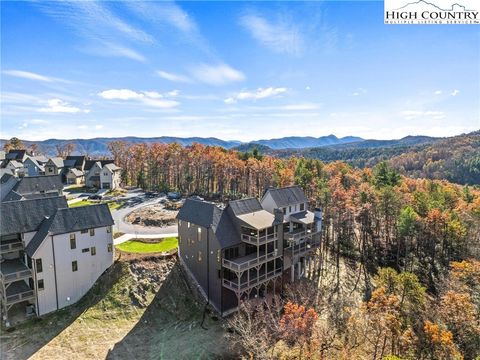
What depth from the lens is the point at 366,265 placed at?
49.0 m

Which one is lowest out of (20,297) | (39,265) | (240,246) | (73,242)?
(20,297)

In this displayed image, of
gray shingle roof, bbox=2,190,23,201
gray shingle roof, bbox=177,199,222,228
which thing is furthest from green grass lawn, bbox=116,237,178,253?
gray shingle roof, bbox=2,190,23,201

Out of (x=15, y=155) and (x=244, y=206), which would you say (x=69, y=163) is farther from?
(x=244, y=206)

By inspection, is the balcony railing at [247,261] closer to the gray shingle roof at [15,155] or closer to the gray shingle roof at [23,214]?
the gray shingle roof at [23,214]

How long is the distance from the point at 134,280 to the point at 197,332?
9.54 m

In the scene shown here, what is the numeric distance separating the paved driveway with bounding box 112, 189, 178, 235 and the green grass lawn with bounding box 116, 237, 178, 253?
438 cm

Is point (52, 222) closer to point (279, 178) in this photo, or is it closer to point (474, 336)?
point (474, 336)

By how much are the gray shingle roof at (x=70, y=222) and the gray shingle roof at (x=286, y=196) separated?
20.3 m

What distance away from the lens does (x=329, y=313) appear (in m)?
35.3

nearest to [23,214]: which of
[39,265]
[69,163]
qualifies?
[39,265]

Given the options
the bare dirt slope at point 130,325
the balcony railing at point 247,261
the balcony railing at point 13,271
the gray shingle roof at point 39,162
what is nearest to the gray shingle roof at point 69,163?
the gray shingle roof at point 39,162

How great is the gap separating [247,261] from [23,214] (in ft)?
80.7

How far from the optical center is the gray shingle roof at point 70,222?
1187 inches

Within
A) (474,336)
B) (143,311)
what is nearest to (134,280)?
(143,311)
